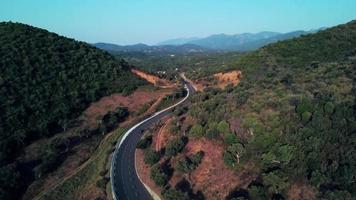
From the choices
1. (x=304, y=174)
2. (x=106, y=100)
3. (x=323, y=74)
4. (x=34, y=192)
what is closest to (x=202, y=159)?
(x=304, y=174)

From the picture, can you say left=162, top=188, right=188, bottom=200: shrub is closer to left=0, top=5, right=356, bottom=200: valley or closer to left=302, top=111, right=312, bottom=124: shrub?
left=0, top=5, right=356, bottom=200: valley

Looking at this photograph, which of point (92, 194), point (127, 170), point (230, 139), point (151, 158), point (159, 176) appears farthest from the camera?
point (127, 170)

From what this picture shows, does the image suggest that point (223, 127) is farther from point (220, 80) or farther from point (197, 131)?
point (220, 80)

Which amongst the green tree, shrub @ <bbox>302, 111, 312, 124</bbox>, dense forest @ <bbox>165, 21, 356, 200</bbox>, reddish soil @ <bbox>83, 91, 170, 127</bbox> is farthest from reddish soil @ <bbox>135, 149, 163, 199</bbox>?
shrub @ <bbox>302, 111, 312, 124</bbox>

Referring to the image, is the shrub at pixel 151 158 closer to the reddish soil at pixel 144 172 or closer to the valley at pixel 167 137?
the valley at pixel 167 137

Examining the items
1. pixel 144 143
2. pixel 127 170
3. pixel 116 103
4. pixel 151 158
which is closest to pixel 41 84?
pixel 116 103

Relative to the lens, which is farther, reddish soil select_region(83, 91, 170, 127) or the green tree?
reddish soil select_region(83, 91, 170, 127)

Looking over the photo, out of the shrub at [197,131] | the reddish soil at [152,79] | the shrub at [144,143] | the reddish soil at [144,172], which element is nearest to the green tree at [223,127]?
the shrub at [197,131]
